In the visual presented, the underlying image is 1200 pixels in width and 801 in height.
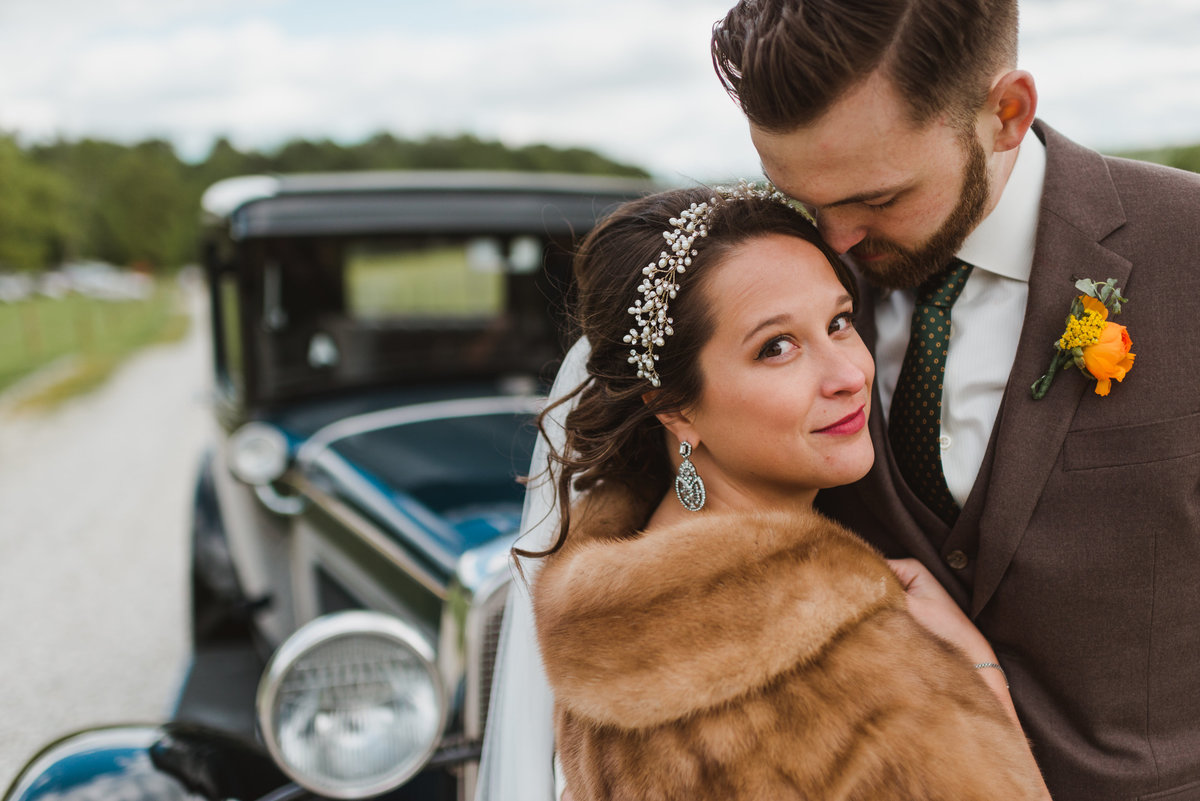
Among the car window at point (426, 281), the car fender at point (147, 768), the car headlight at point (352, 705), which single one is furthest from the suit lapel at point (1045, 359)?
the car window at point (426, 281)

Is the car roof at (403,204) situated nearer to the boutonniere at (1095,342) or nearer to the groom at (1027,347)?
the groom at (1027,347)

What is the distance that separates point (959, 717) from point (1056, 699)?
39 centimetres

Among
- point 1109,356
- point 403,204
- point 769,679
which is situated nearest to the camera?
point 769,679

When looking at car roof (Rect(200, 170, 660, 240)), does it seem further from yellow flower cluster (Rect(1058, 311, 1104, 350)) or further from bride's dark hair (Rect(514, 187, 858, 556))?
yellow flower cluster (Rect(1058, 311, 1104, 350))

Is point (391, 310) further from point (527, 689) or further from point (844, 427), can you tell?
point (844, 427)

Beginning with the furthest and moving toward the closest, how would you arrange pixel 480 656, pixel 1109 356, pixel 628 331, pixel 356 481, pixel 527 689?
pixel 356 481 → pixel 480 656 → pixel 527 689 → pixel 628 331 → pixel 1109 356

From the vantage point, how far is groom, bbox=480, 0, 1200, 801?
1473 millimetres

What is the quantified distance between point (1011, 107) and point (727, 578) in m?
0.95

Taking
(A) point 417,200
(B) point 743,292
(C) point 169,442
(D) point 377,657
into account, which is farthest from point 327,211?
(C) point 169,442

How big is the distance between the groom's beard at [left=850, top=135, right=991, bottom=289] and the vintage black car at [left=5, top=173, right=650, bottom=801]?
0.79 metres

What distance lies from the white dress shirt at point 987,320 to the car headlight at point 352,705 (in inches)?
48.3

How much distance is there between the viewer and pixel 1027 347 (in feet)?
5.19

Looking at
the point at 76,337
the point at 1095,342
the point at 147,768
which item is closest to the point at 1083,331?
the point at 1095,342

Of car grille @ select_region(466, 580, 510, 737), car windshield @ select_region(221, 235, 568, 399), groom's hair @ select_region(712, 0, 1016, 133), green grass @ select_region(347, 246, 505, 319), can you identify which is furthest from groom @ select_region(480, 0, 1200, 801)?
green grass @ select_region(347, 246, 505, 319)
